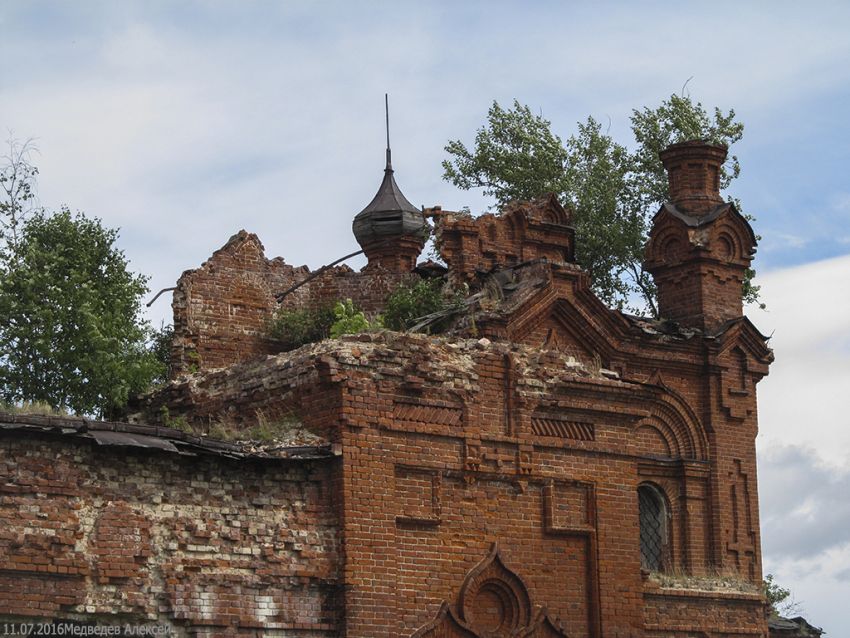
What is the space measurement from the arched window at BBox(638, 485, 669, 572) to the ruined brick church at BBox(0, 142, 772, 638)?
0.31m

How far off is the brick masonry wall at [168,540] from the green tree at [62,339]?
608cm

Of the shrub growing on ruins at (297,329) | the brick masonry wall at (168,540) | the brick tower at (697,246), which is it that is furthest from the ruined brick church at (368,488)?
the brick tower at (697,246)

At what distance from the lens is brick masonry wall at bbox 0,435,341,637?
13781mm

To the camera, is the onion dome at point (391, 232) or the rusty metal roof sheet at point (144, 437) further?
the onion dome at point (391, 232)

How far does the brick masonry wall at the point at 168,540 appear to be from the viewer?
1378 centimetres

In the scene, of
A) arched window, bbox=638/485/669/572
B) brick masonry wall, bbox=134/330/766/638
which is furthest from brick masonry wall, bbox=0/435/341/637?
arched window, bbox=638/485/669/572

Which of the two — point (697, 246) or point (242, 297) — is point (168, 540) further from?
point (697, 246)

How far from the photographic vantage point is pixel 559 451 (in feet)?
58.2

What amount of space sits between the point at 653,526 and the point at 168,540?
12056 millimetres

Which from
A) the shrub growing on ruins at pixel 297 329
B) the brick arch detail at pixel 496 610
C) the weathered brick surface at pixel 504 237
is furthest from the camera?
the weathered brick surface at pixel 504 237

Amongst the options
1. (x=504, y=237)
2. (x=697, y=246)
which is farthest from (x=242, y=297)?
(x=697, y=246)

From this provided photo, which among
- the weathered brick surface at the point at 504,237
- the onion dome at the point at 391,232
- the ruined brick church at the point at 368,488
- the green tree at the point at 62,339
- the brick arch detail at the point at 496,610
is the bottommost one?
the brick arch detail at the point at 496,610

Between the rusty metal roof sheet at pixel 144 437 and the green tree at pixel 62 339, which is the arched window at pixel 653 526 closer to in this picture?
the green tree at pixel 62 339

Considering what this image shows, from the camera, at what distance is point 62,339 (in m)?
21.7
